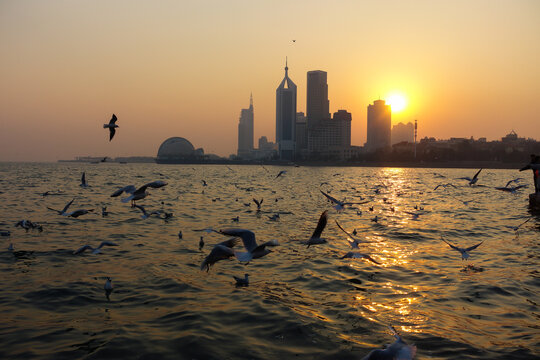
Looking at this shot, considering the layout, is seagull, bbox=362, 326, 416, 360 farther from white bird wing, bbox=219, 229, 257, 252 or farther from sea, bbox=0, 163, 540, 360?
white bird wing, bbox=219, 229, 257, 252

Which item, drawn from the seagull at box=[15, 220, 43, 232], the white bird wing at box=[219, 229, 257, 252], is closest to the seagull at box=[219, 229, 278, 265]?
the white bird wing at box=[219, 229, 257, 252]

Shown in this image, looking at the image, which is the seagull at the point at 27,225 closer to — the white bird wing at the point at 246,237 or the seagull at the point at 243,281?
the seagull at the point at 243,281

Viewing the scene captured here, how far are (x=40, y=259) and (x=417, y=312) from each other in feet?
35.0

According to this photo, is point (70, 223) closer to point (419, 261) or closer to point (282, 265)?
point (282, 265)

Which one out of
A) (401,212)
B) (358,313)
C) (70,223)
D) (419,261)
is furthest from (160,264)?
(401,212)

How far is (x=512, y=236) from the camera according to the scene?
51.4ft

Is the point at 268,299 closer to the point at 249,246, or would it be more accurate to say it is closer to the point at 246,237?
the point at 249,246

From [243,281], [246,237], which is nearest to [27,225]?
[243,281]

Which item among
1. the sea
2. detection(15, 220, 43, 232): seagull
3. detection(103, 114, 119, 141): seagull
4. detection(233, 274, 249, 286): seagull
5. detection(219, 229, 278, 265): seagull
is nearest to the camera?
the sea

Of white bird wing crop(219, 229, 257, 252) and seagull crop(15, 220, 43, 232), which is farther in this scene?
seagull crop(15, 220, 43, 232)

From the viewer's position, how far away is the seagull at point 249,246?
23.8 feet

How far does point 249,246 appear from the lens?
7.72 m

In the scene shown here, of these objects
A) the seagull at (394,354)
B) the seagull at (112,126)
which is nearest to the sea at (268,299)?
the seagull at (394,354)

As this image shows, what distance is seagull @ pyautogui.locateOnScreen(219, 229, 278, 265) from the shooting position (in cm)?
725
